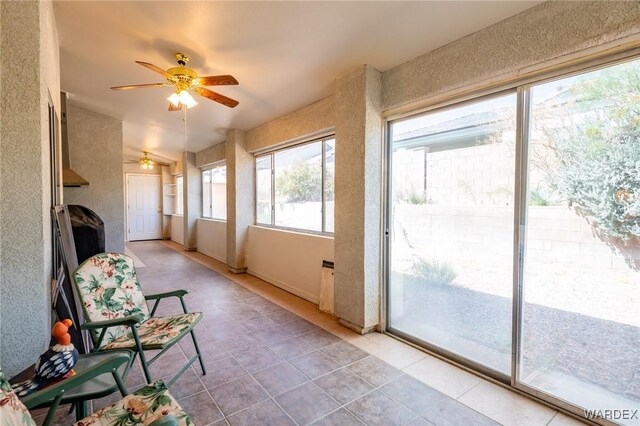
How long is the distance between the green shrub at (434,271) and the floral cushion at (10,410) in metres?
2.53

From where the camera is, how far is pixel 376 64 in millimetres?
2723

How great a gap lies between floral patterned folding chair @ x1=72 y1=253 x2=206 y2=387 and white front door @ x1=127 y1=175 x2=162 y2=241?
27.3ft

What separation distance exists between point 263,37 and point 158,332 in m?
2.32

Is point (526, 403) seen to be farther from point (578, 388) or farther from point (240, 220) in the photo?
point (240, 220)

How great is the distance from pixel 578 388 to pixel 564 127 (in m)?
1.59

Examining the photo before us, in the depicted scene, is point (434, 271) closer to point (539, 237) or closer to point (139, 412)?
point (539, 237)

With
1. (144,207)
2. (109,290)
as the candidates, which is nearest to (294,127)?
(109,290)

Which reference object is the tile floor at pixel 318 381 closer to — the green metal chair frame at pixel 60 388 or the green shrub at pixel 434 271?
the green shrub at pixel 434 271

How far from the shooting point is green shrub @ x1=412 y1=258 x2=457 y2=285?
2508 millimetres

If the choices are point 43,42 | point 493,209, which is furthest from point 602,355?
point 43,42

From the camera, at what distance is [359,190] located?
2865mm

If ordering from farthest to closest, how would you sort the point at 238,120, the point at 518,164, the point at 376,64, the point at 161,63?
the point at 238,120 → the point at 161,63 → the point at 376,64 → the point at 518,164

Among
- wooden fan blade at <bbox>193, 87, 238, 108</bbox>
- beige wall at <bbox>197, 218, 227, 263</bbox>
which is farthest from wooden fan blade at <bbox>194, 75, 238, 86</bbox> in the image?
beige wall at <bbox>197, 218, 227, 263</bbox>

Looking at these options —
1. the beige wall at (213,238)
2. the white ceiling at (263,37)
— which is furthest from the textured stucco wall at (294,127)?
the beige wall at (213,238)
